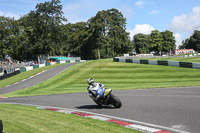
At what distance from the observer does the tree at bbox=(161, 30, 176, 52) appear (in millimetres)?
119562

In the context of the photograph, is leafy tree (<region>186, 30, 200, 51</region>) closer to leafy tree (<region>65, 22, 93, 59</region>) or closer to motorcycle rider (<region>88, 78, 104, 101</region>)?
leafy tree (<region>65, 22, 93, 59</region>)

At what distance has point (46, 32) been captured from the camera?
71500mm

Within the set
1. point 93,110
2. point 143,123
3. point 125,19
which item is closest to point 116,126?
point 143,123

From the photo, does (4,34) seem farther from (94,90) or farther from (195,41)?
(195,41)

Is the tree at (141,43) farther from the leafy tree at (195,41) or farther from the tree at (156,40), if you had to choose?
the leafy tree at (195,41)

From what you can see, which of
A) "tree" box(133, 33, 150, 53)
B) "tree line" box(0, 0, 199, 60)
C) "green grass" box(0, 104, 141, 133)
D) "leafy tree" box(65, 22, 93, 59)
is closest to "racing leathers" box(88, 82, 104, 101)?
"green grass" box(0, 104, 141, 133)

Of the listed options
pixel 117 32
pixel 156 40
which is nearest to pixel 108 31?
pixel 117 32

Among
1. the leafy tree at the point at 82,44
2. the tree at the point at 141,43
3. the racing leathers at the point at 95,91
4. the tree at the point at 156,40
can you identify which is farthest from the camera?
the tree at the point at 141,43

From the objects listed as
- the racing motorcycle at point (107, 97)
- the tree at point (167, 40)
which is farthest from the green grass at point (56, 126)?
the tree at point (167, 40)

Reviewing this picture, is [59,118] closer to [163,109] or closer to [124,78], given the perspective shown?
[163,109]

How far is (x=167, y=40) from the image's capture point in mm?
121312

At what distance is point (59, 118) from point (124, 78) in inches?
745

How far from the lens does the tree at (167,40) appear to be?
120m

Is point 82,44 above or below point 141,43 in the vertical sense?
below
